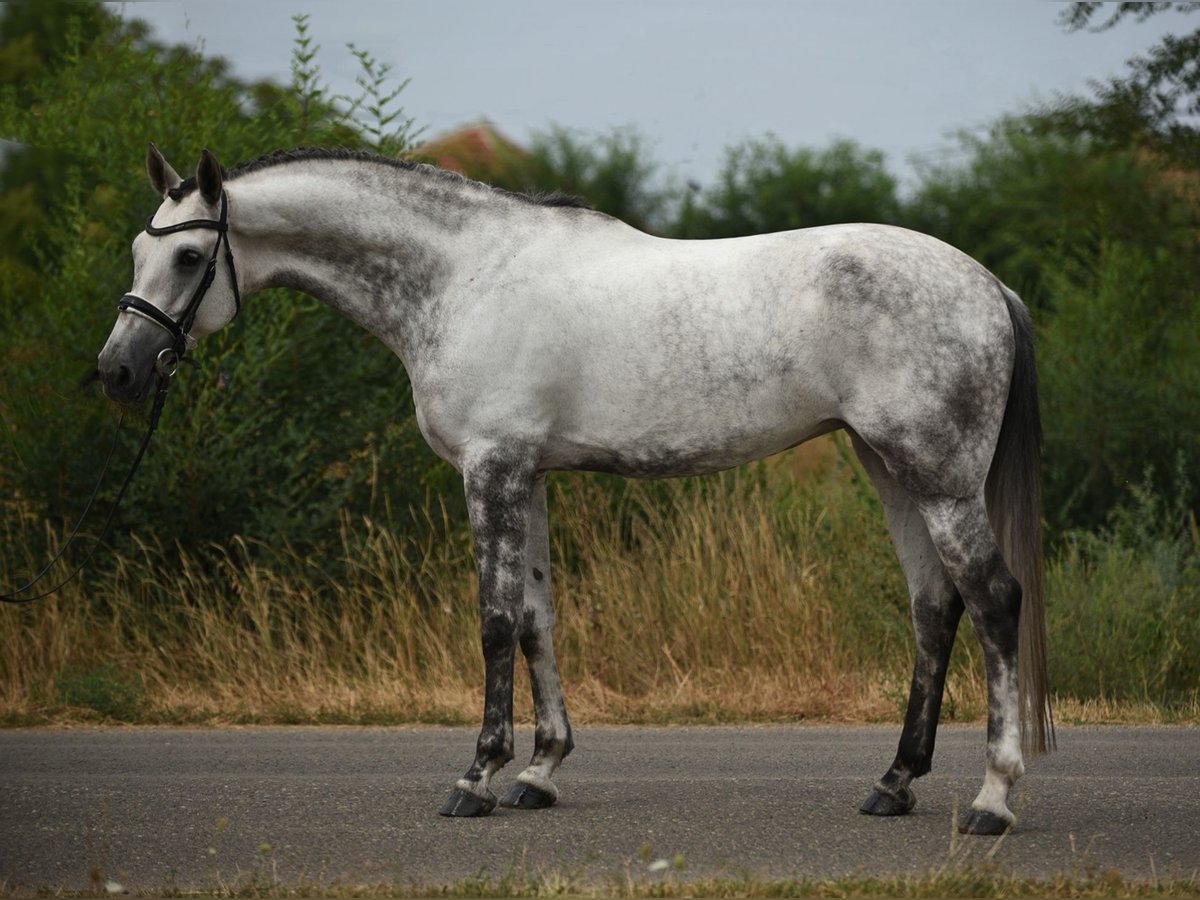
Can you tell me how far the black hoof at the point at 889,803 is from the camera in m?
5.58

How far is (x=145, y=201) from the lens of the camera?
1112 cm

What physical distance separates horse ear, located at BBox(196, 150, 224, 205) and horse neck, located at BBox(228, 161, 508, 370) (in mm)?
119

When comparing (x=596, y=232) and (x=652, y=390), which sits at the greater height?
(x=596, y=232)

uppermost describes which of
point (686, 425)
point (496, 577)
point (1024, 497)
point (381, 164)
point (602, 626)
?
point (381, 164)

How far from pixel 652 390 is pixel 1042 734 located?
1960 millimetres

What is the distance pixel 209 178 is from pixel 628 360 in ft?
5.97

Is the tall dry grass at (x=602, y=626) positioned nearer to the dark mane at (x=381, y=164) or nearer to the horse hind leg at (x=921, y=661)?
the horse hind leg at (x=921, y=661)

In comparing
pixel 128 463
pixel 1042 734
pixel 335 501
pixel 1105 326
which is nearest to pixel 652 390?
pixel 1042 734

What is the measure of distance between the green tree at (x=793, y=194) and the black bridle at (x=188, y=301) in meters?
28.1

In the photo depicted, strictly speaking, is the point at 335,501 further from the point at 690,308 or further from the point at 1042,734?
the point at 1042,734

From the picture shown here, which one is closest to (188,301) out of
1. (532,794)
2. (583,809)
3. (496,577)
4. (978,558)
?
(496,577)

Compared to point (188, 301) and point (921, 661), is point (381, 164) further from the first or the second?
point (921, 661)

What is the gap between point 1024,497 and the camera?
5664mm

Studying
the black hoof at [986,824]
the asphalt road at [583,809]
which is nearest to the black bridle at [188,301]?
the asphalt road at [583,809]
